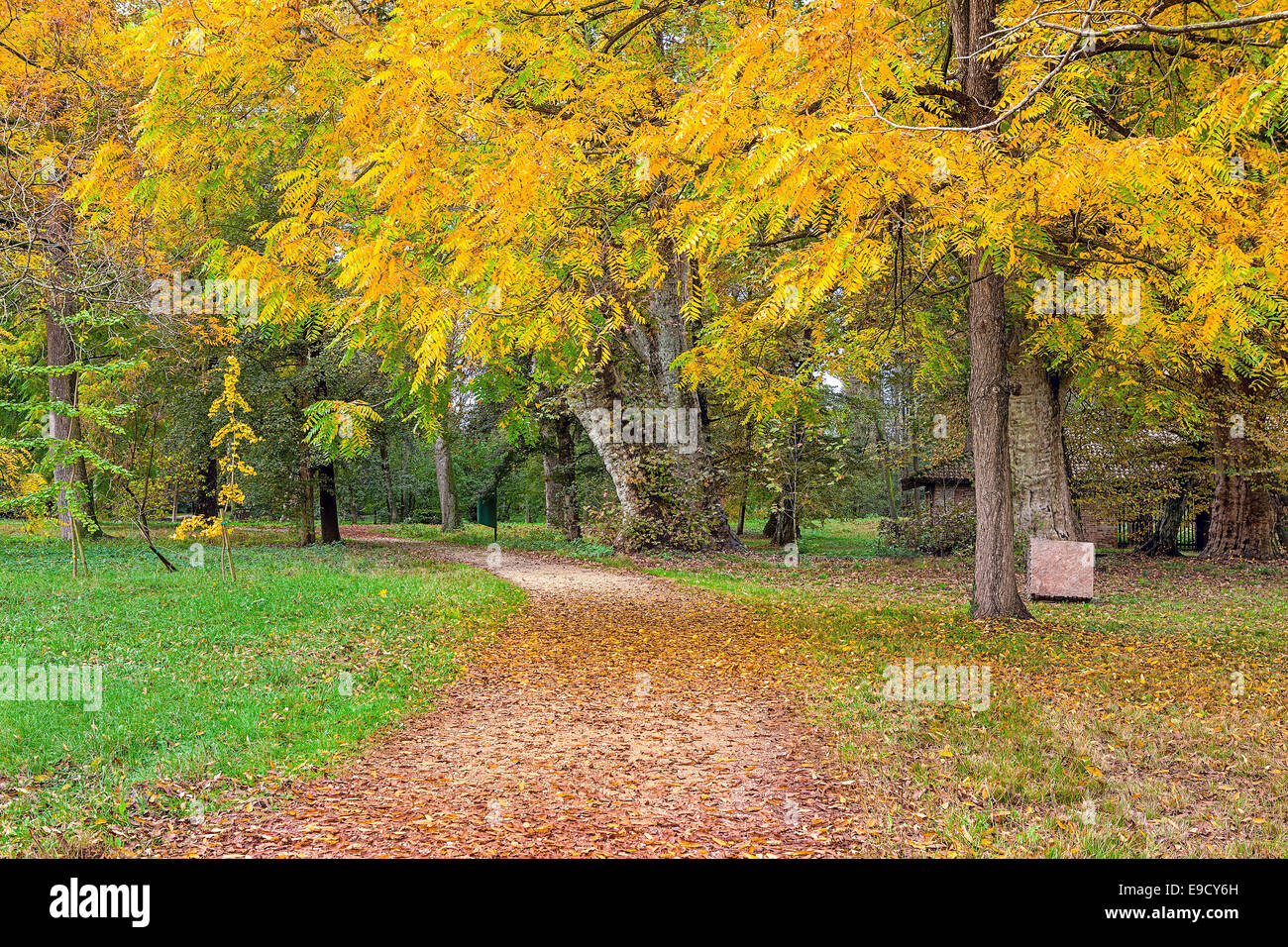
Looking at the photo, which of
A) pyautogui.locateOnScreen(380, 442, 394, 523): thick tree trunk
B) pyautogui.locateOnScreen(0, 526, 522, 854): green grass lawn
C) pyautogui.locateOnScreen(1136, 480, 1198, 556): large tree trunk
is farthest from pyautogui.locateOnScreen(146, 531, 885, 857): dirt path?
pyautogui.locateOnScreen(380, 442, 394, 523): thick tree trunk

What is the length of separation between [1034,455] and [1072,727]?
11342 mm

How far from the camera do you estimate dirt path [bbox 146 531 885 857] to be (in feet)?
14.0

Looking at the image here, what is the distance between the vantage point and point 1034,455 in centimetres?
1611

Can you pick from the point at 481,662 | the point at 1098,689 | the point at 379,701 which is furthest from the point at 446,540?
the point at 1098,689

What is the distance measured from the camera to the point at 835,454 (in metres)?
24.0

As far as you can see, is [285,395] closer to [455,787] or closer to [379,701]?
[379,701]

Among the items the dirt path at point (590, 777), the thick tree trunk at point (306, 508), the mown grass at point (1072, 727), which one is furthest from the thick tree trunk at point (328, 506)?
the dirt path at point (590, 777)

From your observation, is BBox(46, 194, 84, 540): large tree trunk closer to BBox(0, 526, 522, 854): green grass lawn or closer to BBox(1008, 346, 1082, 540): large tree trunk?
BBox(0, 526, 522, 854): green grass lawn

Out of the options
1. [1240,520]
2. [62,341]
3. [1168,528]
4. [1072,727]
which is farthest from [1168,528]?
[62,341]

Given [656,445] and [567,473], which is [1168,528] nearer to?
[656,445]

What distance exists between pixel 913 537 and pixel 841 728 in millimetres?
15405

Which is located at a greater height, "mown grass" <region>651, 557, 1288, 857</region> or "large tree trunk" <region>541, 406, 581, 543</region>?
"large tree trunk" <region>541, 406, 581, 543</region>

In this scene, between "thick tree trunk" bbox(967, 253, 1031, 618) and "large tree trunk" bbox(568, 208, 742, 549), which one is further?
"large tree trunk" bbox(568, 208, 742, 549)

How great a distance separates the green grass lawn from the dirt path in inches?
16.7
